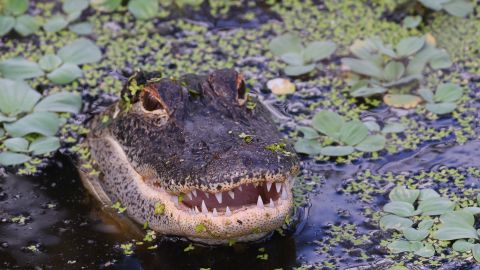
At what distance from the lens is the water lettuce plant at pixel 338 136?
20.6 ft

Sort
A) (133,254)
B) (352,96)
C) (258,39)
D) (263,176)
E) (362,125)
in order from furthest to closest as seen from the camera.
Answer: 1. (258,39)
2. (352,96)
3. (362,125)
4. (133,254)
5. (263,176)

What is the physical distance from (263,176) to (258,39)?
2965 millimetres

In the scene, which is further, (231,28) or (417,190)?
(231,28)

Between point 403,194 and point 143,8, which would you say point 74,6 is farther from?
point 403,194

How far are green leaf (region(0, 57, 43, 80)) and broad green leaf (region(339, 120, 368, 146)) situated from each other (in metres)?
2.34

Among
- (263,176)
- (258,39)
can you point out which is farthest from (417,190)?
(258,39)

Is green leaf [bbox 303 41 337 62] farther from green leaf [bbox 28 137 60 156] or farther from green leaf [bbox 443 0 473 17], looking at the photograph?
green leaf [bbox 28 137 60 156]

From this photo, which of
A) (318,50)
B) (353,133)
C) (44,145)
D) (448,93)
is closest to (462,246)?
(353,133)

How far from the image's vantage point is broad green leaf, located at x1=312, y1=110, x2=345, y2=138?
6453 mm

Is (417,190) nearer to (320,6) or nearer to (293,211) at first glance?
(293,211)

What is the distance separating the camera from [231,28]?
7.83 metres

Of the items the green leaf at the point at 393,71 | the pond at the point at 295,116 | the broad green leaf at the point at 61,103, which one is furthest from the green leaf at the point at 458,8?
the broad green leaf at the point at 61,103

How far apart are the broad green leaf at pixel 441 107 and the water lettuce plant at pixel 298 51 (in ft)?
3.15

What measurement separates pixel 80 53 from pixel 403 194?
9.52 feet
